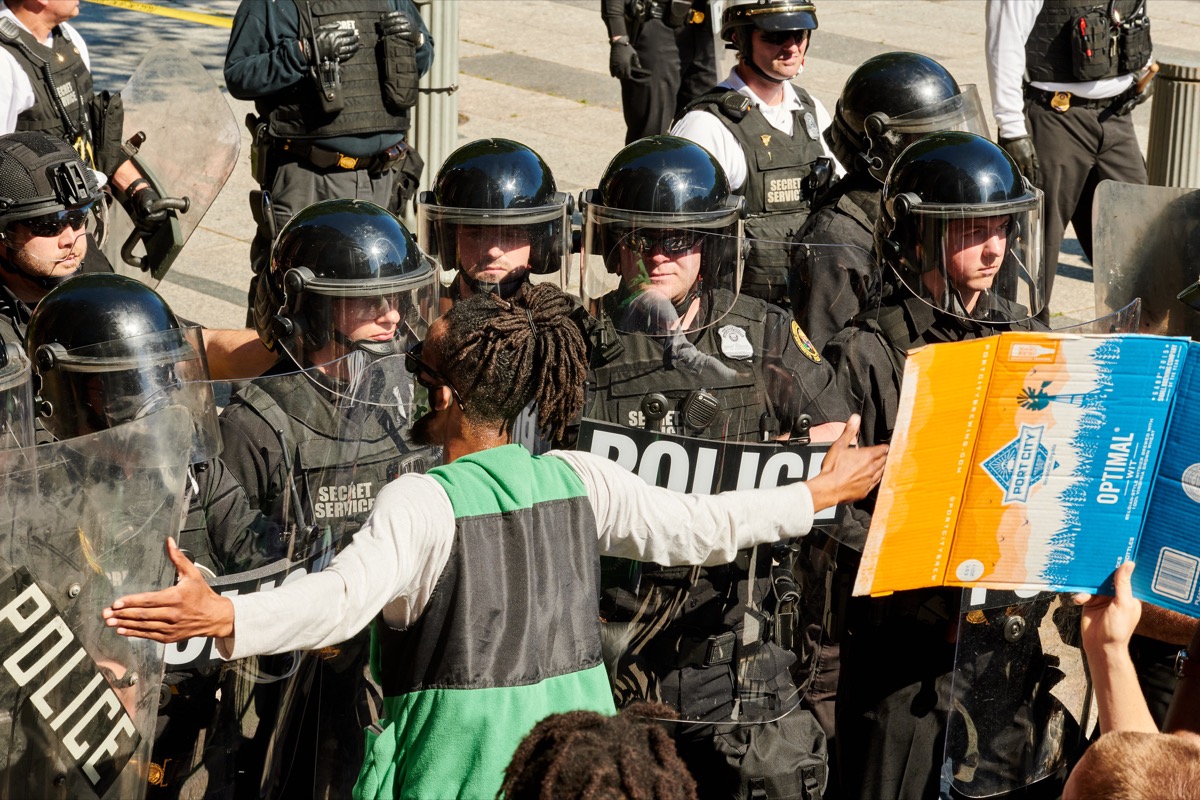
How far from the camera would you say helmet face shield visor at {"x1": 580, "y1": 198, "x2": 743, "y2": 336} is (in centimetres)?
378

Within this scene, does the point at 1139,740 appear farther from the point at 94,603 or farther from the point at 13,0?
the point at 13,0

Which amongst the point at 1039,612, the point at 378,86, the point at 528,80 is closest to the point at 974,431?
the point at 1039,612

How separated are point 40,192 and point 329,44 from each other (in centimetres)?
232

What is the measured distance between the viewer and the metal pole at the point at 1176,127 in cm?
827

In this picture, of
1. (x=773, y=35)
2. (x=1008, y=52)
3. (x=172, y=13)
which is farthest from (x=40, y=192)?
(x=172, y=13)

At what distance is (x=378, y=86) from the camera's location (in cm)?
664

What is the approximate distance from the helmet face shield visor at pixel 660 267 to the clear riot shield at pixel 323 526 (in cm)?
81

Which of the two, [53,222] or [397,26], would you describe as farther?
[397,26]

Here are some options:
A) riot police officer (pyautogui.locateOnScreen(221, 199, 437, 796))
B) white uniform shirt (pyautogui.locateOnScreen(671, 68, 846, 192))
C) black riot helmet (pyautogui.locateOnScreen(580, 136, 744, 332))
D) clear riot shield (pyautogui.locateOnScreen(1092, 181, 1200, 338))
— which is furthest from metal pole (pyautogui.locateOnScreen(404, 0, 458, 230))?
riot police officer (pyautogui.locateOnScreen(221, 199, 437, 796))

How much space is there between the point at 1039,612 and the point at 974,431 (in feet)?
2.04

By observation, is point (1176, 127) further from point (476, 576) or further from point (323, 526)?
point (476, 576)

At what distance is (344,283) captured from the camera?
391cm

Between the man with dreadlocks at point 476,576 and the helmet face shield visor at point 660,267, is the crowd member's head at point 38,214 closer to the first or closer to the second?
the helmet face shield visor at point 660,267

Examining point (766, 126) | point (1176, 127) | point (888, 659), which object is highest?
point (766, 126)
